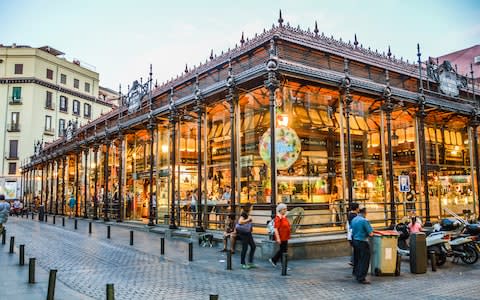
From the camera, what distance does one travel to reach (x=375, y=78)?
681 inches

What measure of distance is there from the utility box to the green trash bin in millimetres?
599

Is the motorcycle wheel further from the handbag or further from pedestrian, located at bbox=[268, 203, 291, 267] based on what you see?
the handbag

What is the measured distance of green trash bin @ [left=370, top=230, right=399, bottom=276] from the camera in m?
10.5

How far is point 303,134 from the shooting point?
56.4 feet

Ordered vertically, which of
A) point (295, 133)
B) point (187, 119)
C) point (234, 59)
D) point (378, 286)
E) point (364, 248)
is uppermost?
point (234, 59)

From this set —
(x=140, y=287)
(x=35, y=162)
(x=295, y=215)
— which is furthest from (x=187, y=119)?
(x=35, y=162)

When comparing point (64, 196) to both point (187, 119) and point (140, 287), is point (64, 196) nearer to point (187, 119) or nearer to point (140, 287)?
point (187, 119)

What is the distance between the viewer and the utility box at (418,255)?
1070 cm

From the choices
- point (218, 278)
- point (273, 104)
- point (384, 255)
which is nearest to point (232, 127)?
point (273, 104)

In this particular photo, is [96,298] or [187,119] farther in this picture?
[187,119]

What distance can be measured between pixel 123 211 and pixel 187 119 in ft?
28.9

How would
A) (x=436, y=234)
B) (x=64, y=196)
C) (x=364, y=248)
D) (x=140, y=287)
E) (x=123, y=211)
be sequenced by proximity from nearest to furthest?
(x=140, y=287) < (x=364, y=248) < (x=436, y=234) < (x=123, y=211) < (x=64, y=196)

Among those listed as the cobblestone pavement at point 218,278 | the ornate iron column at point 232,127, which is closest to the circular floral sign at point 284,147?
the ornate iron column at point 232,127

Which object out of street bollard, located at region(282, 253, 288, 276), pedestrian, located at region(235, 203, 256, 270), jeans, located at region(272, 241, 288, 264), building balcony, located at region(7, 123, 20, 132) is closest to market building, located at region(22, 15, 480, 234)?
pedestrian, located at region(235, 203, 256, 270)
